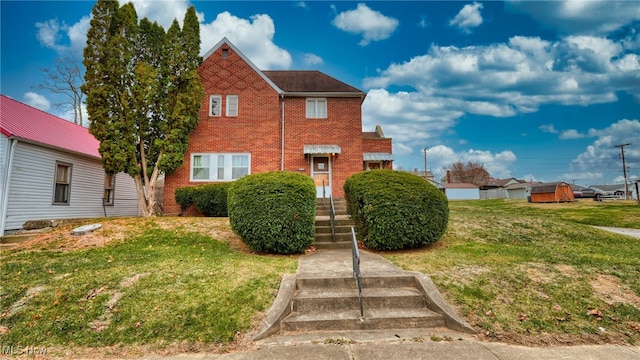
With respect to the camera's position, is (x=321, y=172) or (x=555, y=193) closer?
(x=321, y=172)

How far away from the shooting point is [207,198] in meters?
12.8

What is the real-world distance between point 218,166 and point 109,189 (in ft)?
19.0

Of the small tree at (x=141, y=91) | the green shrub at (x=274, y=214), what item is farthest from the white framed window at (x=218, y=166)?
the green shrub at (x=274, y=214)

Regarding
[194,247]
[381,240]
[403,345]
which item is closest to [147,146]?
[194,247]

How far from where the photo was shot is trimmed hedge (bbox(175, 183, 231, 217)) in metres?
12.7

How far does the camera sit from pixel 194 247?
7.82 meters

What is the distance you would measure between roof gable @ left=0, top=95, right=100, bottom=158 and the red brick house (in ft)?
13.6

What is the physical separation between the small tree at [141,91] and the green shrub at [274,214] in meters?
7.51

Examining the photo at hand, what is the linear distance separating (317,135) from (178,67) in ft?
23.0

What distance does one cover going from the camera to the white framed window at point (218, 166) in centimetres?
1452

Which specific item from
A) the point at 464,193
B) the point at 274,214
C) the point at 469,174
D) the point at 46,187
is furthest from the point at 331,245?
the point at 469,174

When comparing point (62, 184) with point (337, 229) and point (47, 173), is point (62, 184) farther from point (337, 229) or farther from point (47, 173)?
point (337, 229)

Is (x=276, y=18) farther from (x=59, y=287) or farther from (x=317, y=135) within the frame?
(x=59, y=287)

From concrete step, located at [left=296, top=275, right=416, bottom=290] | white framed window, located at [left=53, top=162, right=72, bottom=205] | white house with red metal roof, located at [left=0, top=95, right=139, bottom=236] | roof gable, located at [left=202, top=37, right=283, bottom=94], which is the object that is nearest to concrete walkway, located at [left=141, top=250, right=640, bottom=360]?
concrete step, located at [left=296, top=275, right=416, bottom=290]
